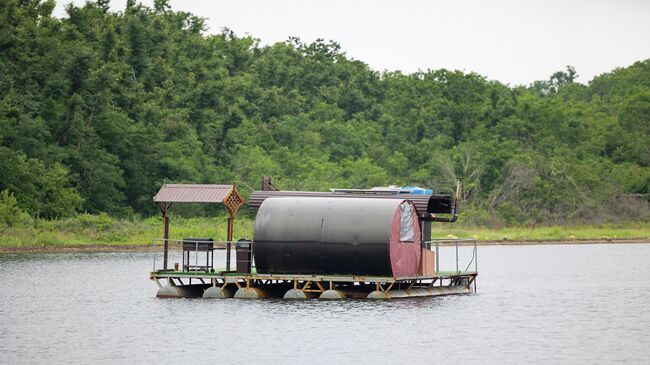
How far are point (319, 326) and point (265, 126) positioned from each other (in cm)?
8622

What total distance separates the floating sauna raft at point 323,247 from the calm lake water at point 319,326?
0.93 metres

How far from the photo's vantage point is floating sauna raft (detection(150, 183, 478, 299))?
51969 mm

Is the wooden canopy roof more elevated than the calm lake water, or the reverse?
the wooden canopy roof

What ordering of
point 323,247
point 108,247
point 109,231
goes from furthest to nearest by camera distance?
point 109,231, point 108,247, point 323,247

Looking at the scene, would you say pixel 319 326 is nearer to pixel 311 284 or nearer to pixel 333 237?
pixel 333 237

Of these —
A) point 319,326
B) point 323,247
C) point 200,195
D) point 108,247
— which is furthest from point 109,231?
point 319,326

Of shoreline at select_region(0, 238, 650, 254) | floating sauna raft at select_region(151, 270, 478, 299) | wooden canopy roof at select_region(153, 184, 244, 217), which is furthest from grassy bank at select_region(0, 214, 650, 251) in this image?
floating sauna raft at select_region(151, 270, 478, 299)

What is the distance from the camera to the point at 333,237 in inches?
2048

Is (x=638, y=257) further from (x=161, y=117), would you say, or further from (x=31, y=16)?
(x=31, y=16)

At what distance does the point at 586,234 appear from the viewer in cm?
12356

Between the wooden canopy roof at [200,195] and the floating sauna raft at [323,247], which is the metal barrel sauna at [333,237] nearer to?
the floating sauna raft at [323,247]

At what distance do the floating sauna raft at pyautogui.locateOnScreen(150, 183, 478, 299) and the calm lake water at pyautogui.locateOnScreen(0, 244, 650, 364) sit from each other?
3.05 feet

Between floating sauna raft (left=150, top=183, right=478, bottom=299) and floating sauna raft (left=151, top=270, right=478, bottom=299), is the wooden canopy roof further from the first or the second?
floating sauna raft (left=151, top=270, right=478, bottom=299)

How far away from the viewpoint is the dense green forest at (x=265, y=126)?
340 ft
